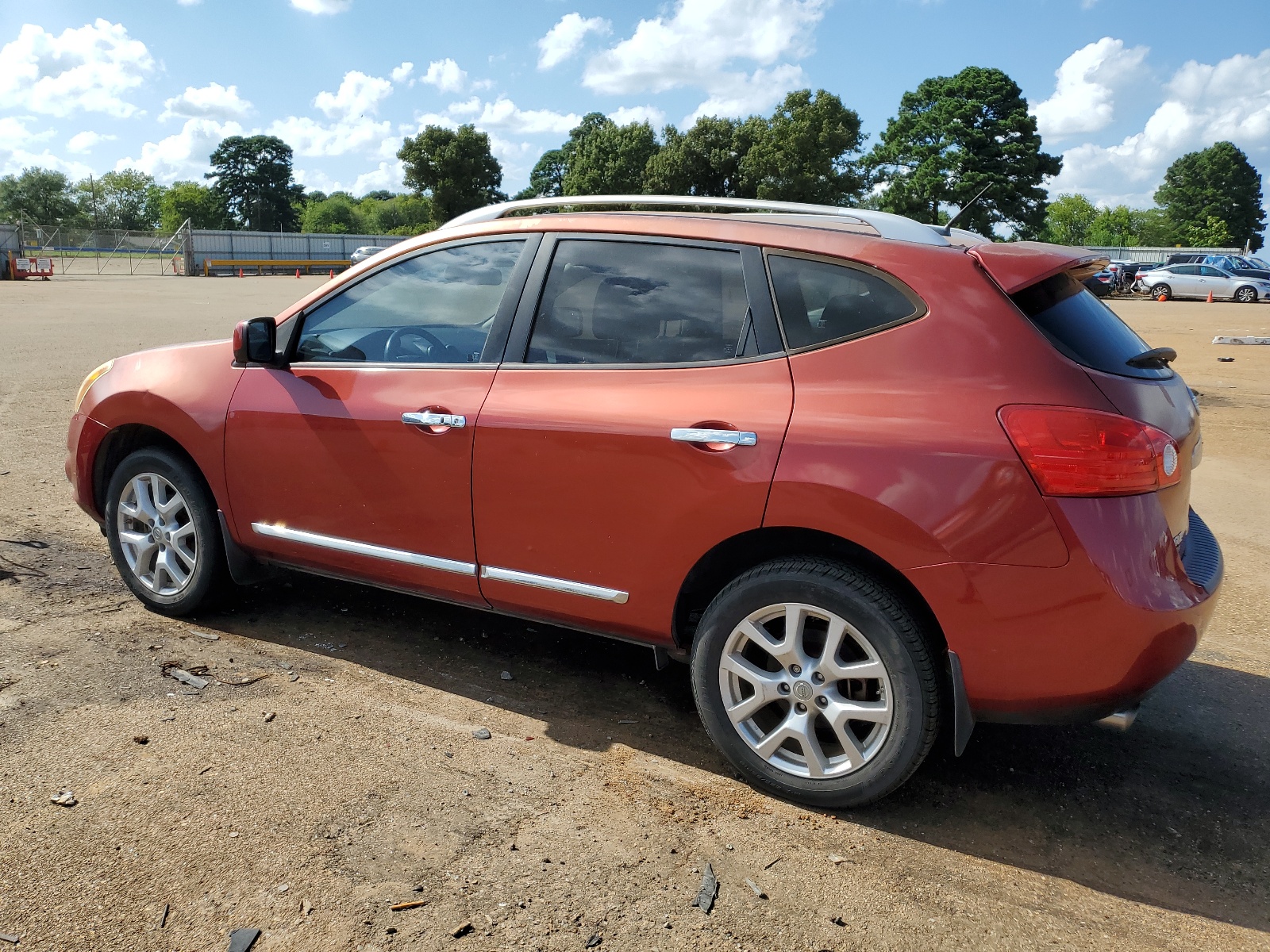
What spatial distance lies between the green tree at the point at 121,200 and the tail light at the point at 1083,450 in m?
120

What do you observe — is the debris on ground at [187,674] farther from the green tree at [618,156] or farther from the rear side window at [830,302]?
the green tree at [618,156]

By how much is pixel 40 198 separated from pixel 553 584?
371ft

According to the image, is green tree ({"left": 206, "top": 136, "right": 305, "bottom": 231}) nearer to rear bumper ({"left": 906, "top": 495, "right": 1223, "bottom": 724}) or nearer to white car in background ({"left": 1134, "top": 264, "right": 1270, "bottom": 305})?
white car in background ({"left": 1134, "top": 264, "right": 1270, "bottom": 305})

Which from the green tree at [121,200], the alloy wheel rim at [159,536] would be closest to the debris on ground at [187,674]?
the alloy wheel rim at [159,536]

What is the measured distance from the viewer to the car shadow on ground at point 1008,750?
3.00 m

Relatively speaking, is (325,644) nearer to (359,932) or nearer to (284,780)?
(284,780)

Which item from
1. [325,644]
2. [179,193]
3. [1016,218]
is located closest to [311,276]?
[1016,218]

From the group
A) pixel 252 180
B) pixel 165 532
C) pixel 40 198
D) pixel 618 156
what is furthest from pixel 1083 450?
pixel 252 180

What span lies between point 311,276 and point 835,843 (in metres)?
60.2

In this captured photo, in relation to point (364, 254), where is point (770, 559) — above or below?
below

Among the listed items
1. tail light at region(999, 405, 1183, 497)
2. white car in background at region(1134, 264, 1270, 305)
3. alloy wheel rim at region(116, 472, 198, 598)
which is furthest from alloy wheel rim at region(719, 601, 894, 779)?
white car in background at region(1134, 264, 1270, 305)

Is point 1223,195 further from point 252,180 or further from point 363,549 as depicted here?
point 363,549

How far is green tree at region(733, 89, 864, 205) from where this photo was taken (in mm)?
62469

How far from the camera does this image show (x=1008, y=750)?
3666mm
